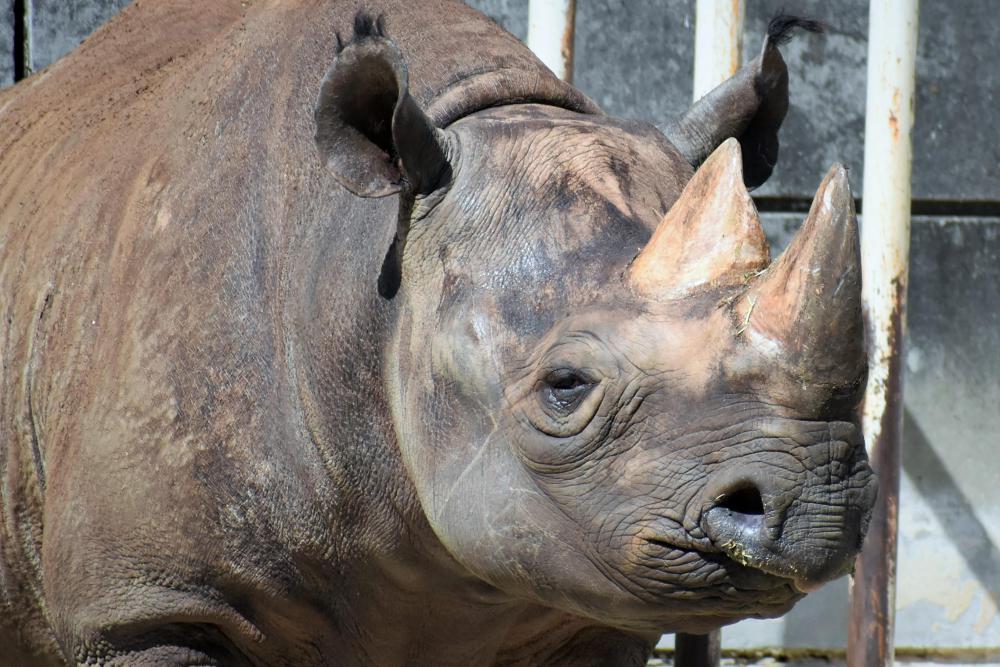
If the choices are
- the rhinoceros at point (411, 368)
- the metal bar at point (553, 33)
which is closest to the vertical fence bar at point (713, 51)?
the metal bar at point (553, 33)

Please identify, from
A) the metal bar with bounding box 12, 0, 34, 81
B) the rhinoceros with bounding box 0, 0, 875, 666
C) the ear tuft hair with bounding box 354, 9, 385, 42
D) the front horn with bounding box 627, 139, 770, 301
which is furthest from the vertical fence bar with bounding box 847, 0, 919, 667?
the metal bar with bounding box 12, 0, 34, 81

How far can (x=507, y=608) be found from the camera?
3471 millimetres

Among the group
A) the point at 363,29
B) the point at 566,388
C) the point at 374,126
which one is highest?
the point at 363,29

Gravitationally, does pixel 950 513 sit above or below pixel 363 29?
below

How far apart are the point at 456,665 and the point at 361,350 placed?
2.65 feet

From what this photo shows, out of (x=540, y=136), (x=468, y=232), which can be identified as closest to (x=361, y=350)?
(x=468, y=232)

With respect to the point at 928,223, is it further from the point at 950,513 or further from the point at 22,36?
the point at 22,36

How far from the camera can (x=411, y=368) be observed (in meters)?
3.06

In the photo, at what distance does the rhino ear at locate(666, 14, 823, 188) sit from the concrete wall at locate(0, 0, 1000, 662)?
2.17 m

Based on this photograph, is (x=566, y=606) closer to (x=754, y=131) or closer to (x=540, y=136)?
(x=540, y=136)

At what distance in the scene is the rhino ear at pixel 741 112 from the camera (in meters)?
3.46

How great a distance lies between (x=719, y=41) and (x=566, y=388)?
7.44 ft

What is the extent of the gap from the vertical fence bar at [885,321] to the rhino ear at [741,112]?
1180mm

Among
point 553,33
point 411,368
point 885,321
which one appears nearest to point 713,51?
point 553,33
